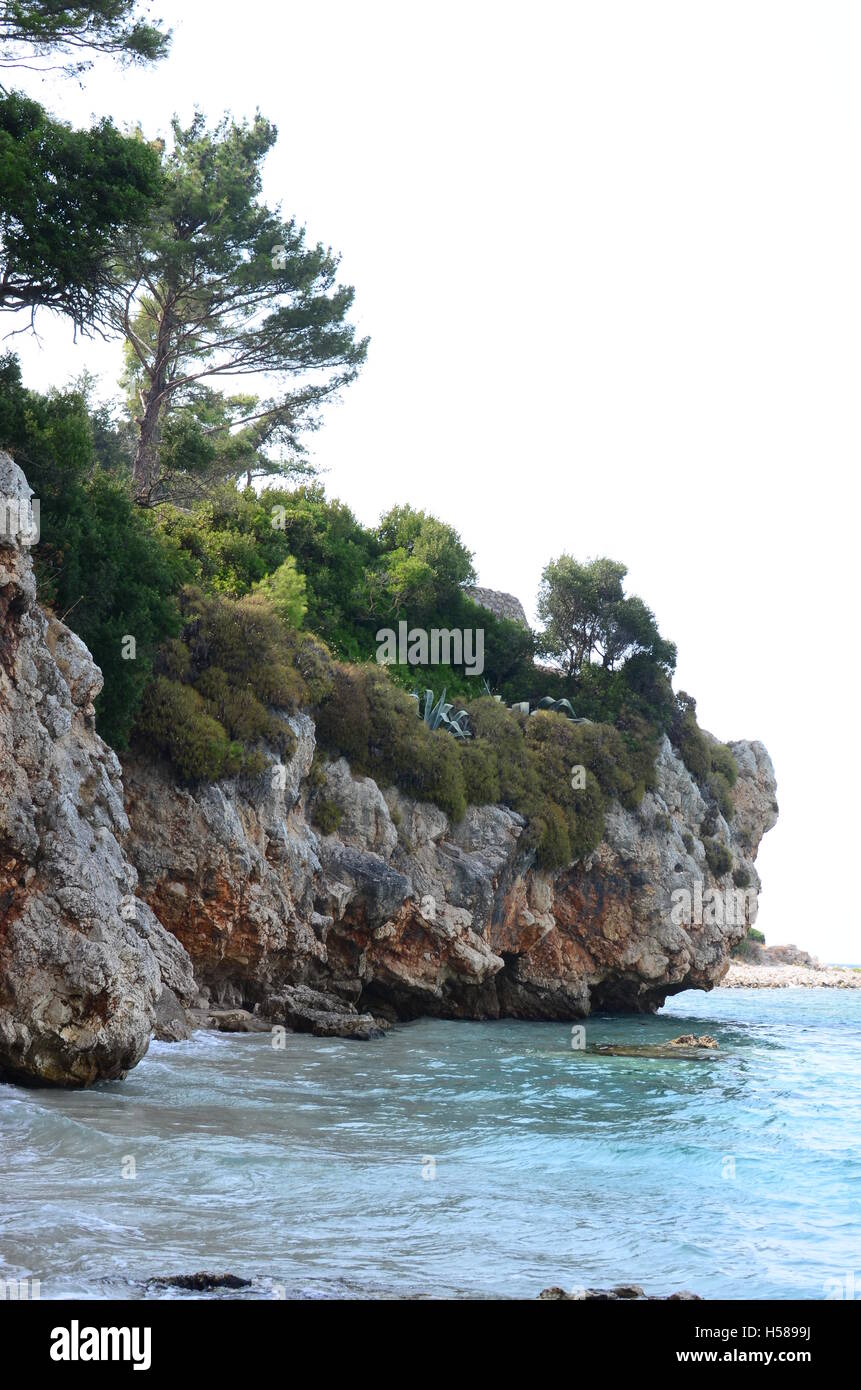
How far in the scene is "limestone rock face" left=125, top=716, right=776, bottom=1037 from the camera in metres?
22.3

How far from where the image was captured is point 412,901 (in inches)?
1119

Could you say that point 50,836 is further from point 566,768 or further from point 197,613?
point 566,768

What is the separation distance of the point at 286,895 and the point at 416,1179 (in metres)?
13.3

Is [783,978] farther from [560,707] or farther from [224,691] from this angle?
[224,691]

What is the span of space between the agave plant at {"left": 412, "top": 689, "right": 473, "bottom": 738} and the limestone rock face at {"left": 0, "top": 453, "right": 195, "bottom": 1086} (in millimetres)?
18421

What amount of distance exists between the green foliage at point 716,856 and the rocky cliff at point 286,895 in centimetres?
32

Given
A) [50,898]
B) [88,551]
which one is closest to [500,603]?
[88,551]

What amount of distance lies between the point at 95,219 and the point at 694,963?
28.9m

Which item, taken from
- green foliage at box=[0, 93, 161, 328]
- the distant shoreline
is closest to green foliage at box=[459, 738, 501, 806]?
green foliage at box=[0, 93, 161, 328]

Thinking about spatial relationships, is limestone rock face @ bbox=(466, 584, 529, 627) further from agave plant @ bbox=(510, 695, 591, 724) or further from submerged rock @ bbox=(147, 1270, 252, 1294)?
submerged rock @ bbox=(147, 1270, 252, 1294)

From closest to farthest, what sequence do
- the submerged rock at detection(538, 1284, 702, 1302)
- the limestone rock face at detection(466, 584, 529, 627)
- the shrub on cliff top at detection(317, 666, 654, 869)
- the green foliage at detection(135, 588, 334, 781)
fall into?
the submerged rock at detection(538, 1284, 702, 1302) < the green foliage at detection(135, 588, 334, 781) < the shrub on cliff top at detection(317, 666, 654, 869) < the limestone rock face at detection(466, 584, 529, 627)

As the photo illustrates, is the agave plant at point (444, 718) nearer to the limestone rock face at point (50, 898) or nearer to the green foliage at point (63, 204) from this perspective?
the green foliage at point (63, 204)

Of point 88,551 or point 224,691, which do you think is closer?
point 88,551
